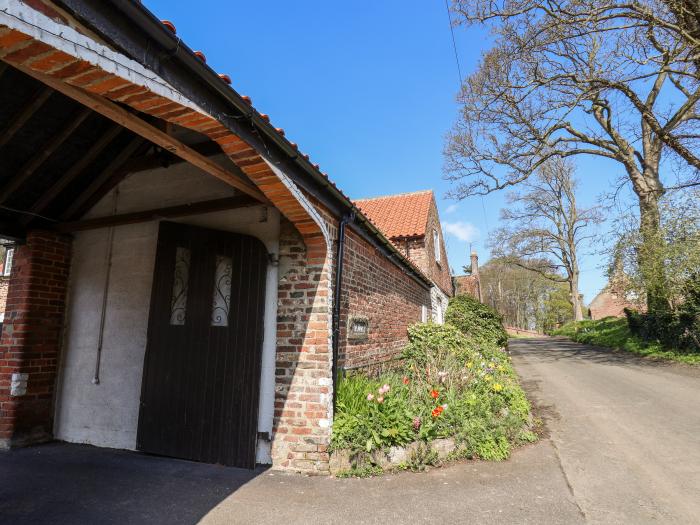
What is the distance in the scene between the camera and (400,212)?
15812mm

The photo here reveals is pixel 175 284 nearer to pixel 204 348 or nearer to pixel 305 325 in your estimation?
pixel 204 348

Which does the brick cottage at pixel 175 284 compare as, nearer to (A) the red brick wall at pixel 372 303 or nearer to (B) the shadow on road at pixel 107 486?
(A) the red brick wall at pixel 372 303

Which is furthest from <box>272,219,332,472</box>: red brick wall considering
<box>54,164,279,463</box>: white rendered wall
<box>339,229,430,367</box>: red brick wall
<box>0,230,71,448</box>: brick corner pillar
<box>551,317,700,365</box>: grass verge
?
<box>551,317,700,365</box>: grass verge

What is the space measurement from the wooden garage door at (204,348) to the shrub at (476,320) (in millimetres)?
9349

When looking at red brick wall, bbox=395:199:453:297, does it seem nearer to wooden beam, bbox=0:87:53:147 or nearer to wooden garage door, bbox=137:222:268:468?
wooden garage door, bbox=137:222:268:468

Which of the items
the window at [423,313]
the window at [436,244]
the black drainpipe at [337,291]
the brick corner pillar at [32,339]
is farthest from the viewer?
the window at [436,244]

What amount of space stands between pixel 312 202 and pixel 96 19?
271cm

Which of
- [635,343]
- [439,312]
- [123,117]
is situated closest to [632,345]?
[635,343]

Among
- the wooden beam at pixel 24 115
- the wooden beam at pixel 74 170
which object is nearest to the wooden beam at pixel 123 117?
the wooden beam at pixel 24 115

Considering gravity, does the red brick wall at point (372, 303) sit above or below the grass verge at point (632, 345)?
above

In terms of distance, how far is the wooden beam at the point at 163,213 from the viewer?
4898 mm

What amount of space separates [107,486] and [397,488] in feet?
9.40

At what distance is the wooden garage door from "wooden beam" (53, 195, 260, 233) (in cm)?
22

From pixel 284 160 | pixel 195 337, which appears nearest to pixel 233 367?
pixel 195 337
